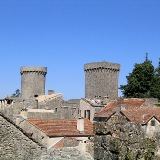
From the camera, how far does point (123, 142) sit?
793 cm

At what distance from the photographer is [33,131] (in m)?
30.2

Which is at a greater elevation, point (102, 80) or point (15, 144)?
point (102, 80)

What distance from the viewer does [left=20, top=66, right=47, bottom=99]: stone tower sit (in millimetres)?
77062

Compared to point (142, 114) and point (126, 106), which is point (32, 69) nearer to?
point (126, 106)

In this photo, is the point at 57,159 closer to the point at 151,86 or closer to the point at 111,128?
the point at 111,128

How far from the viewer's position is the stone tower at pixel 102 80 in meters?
67.7

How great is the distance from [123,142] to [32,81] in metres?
70.8

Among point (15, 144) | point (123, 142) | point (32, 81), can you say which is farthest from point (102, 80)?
point (123, 142)

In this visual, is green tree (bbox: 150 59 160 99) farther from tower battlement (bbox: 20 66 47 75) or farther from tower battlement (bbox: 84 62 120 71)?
tower battlement (bbox: 20 66 47 75)

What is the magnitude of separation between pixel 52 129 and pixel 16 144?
18786 millimetres

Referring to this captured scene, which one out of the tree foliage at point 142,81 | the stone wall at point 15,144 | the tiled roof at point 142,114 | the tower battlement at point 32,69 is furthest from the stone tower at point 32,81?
the stone wall at point 15,144

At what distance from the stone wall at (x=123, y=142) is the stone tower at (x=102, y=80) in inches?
2320

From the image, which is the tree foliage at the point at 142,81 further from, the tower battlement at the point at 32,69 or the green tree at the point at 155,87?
the tower battlement at the point at 32,69

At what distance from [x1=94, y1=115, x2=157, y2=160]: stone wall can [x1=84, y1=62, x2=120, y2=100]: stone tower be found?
2320 inches
